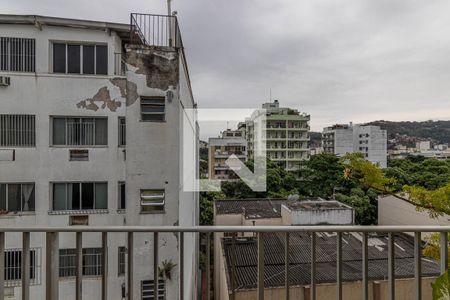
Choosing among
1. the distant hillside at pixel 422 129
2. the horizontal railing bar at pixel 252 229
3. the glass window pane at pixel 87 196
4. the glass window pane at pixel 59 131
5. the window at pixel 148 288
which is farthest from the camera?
the glass window pane at pixel 87 196

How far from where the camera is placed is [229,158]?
12.7ft

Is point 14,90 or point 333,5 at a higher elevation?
point 333,5

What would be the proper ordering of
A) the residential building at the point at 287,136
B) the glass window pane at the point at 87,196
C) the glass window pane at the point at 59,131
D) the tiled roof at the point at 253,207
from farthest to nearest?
1. the residential building at the point at 287,136
2. the tiled roof at the point at 253,207
3. the glass window pane at the point at 87,196
4. the glass window pane at the point at 59,131

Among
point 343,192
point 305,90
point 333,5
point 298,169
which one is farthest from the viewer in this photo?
point 298,169

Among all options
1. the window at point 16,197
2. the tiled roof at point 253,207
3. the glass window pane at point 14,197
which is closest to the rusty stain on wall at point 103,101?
the window at point 16,197

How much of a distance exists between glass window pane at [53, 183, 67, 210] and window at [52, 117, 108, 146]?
62cm

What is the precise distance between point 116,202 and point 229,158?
181 centimetres

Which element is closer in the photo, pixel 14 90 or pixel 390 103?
pixel 390 103

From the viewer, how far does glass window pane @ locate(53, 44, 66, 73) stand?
12.3 feet

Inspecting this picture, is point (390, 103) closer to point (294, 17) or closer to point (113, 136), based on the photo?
point (294, 17)

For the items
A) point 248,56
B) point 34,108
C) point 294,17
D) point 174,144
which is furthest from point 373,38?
point 34,108

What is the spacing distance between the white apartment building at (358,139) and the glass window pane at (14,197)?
438cm

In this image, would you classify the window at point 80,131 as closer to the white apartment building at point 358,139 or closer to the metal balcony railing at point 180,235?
the metal balcony railing at point 180,235

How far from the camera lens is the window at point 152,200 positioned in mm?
3590
